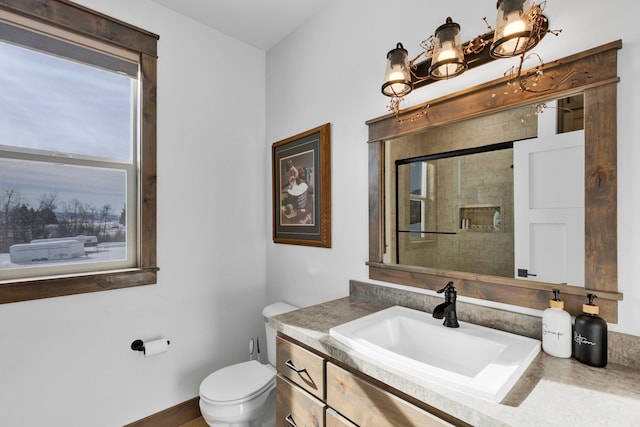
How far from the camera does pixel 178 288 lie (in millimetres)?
2078

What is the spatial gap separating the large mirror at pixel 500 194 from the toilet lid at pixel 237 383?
1.01 metres

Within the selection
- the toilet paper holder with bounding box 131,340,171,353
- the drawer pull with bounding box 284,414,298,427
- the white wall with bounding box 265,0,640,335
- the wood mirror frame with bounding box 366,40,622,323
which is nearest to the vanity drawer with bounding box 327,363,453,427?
the drawer pull with bounding box 284,414,298,427

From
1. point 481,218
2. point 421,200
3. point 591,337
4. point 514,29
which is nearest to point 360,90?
point 421,200

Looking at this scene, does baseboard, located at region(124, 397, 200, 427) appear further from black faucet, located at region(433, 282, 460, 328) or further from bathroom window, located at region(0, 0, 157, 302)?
black faucet, located at region(433, 282, 460, 328)

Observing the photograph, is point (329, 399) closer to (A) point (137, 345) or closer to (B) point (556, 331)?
(B) point (556, 331)

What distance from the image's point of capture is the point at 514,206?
119 centimetres

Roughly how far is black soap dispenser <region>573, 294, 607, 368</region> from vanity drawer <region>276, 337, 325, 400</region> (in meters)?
0.81

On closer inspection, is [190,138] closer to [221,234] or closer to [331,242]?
[221,234]

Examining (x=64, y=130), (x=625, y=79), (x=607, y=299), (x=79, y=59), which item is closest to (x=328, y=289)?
(x=607, y=299)

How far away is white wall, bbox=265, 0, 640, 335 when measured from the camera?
3.18ft

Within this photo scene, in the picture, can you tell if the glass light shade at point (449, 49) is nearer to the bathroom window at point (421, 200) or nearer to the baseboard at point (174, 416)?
the bathroom window at point (421, 200)

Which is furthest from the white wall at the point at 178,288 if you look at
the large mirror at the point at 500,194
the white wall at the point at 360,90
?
the large mirror at the point at 500,194

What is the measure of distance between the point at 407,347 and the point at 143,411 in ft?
5.48

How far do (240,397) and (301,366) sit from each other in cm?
60
